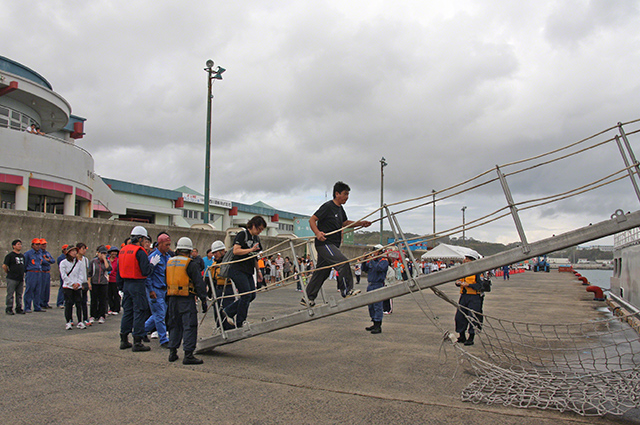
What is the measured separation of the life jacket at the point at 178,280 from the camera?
19.8 feet

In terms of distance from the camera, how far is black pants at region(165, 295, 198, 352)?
594cm

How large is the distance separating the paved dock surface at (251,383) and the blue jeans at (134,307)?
1.12 feet

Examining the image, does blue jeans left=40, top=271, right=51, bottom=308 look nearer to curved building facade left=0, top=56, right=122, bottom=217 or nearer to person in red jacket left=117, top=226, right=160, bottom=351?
person in red jacket left=117, top=226, right=160, bottom=351

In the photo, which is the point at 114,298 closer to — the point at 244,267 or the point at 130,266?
the point at 130,266

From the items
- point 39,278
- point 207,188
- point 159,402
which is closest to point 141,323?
point 159,402

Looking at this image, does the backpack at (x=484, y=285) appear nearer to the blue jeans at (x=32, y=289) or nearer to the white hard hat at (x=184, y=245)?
the white hard hat at (x=184, y=245)

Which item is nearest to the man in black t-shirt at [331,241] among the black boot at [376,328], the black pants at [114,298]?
the black boot at [376,328]

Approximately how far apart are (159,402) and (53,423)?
2.95 ft

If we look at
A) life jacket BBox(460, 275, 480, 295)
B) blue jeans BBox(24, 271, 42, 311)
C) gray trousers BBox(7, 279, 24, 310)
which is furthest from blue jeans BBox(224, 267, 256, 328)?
blue jeans BBox(24, 271, 42, 311)

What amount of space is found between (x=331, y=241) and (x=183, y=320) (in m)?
2.25

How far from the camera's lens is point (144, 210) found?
45656 mm

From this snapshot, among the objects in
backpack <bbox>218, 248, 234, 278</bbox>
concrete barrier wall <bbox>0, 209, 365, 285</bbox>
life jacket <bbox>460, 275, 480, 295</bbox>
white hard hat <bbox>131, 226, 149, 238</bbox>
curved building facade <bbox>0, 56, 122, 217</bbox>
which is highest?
curved building facade <bbox>0, 56, 122, 217</bbox>

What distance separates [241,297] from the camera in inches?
265

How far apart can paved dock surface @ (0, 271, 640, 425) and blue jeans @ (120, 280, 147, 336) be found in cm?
34
